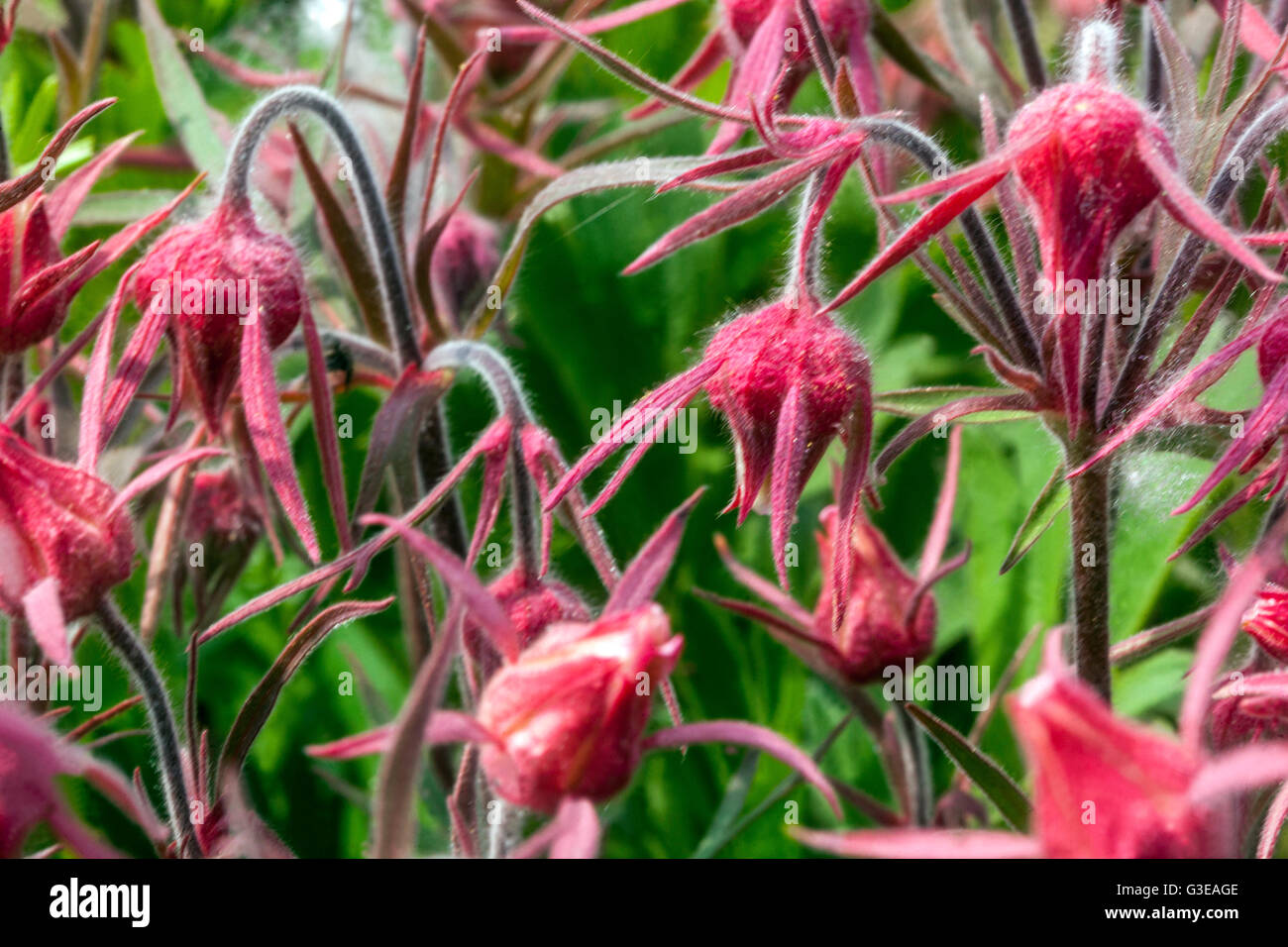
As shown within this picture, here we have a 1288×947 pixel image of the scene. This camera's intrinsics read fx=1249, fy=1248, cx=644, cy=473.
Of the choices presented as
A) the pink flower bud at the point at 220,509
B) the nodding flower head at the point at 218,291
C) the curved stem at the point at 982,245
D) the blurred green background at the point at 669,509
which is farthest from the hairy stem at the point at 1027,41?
the pink flower bud at the point at 220,509

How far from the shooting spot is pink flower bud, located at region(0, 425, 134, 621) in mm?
528

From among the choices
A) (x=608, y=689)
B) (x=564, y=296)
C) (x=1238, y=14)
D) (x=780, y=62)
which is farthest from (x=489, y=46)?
(x=608, y=689)

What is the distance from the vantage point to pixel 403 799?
0.40 metres

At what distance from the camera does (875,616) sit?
770mm

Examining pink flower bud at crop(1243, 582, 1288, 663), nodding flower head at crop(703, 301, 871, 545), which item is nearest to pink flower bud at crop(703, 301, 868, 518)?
nodding flower head at crop(703, 301, 871, 545)

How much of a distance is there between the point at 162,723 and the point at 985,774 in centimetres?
38

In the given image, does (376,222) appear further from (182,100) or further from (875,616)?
(875,616)

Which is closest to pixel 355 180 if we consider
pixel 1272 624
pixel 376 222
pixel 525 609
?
pixel 376 222

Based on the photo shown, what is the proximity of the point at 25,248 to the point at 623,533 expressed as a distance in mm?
506

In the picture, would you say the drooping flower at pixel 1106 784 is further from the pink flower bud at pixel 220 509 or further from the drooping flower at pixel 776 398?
the pink flower bud at pixel 220 509

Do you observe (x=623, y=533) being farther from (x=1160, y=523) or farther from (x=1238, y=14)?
(x=1238, y=14)

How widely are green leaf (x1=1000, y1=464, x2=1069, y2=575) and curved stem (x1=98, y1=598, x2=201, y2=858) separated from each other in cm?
41

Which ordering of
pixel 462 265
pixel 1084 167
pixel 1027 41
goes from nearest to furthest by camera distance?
pixel 1084 167 → pixel 1027 41 → pixel 462 265
